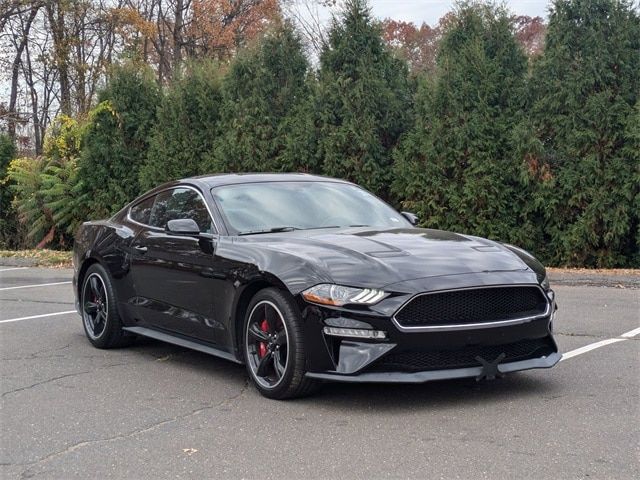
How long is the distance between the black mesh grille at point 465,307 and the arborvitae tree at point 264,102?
11.3m

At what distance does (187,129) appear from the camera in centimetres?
1830

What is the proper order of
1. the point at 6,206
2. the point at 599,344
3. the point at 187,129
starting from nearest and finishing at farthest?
the point at 599,344
the point at 187,129
the point at 6,206

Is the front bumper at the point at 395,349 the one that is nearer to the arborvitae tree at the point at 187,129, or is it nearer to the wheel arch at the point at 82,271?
the wheel arch at the point at 82,271

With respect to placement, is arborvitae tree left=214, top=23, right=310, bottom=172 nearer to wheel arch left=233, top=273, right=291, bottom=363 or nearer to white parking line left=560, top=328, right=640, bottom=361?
white parking line left=560, top=328, right=640, bottom=361

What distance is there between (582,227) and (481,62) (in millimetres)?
3303

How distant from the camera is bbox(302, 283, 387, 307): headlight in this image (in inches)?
202

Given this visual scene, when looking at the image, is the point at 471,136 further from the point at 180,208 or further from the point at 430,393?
the point at 430,393

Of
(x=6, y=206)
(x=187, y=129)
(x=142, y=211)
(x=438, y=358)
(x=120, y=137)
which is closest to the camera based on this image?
(x=438, y=358)

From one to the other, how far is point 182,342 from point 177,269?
1.87ft

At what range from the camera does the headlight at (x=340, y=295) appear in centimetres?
513

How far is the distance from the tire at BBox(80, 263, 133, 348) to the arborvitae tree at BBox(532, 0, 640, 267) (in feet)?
26.6

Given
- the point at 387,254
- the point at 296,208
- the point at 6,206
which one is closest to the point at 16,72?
the point at 6,206

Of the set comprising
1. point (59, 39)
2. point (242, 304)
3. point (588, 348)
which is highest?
point (59, 39)

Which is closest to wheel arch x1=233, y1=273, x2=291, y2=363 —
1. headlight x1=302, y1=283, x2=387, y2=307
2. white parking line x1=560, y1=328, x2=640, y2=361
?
headlight x1=302, y1=283, x2=387, y2=307
